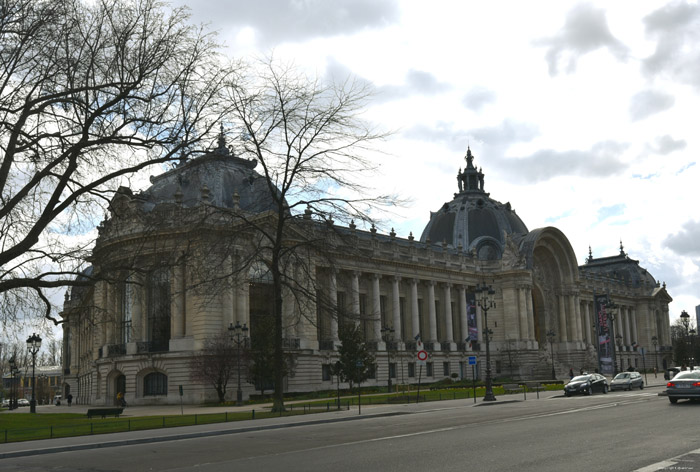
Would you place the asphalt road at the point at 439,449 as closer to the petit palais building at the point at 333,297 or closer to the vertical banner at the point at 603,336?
the petit palais building at the point at 333,297

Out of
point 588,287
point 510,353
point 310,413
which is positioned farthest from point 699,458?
point 588,287

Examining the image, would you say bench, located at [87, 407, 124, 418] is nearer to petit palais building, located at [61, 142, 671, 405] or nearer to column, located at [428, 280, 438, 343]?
petit palais building, located at [61, 142, 671, 405]

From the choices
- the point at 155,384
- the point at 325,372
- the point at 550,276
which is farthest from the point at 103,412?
the point at 550,276

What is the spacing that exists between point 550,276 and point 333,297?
47.7 metres

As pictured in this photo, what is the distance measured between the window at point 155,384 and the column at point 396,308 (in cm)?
2876

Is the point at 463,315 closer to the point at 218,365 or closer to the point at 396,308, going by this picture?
the point at 396,308

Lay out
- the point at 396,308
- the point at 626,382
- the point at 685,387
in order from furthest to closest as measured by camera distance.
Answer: the point at 396,308 → the point at 626,382 → the point at 685,387

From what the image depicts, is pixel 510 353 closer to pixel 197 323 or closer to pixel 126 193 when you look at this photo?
pixel 197 323

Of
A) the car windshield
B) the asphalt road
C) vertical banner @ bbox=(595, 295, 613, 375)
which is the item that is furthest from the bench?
vertical banner @ bbox=(595, 295, 613, 375)

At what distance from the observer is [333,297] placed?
68.1 metres

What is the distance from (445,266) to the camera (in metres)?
88.5

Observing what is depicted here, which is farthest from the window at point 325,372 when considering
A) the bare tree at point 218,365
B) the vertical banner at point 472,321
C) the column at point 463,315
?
the column at point 463,315

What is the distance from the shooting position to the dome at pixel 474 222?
98875 mm

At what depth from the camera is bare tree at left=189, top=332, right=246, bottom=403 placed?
5428 centimetres
